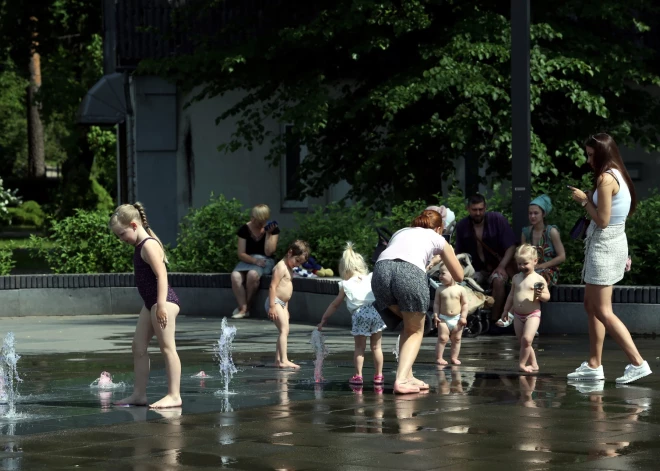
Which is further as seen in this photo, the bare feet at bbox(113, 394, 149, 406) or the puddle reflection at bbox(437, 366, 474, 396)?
the puddle reflection at bbox(437, 366, 474, 396)

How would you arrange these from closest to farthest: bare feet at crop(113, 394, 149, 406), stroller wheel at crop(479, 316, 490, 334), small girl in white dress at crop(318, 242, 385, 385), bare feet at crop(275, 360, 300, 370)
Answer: bare feet at crop(113, 394, 149, 406) → small girl in white dress at crop(318, 242, 385, 385) → bare feet at crop(275, 360, 300, 370) → stroller wheel at crop(479, 316, 490, 334)

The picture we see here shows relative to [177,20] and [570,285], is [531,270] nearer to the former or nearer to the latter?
[570,285]

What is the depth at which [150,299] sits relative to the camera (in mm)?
9805

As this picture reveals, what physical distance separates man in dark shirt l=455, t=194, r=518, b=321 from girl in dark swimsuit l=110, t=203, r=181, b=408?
6.32 metres

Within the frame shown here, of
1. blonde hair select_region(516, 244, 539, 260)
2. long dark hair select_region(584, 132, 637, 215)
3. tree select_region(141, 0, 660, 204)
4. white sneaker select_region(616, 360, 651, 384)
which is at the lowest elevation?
white sneaker select_region(616, 360, 651, 384)

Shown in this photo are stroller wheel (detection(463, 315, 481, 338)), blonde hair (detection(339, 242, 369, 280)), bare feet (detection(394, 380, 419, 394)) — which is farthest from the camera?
stroller wheel (detection(463, 315, 481, 338))

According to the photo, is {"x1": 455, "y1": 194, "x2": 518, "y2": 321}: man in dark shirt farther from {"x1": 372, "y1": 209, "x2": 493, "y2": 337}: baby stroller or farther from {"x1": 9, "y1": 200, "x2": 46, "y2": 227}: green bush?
{"x1": 9, "y1": 200, "x2": 46, "y2": 227}: green bush

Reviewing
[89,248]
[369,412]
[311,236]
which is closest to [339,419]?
[369,412]

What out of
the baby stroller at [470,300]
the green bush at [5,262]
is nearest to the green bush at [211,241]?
the green bush at [5,262]

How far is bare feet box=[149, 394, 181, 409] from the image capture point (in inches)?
377

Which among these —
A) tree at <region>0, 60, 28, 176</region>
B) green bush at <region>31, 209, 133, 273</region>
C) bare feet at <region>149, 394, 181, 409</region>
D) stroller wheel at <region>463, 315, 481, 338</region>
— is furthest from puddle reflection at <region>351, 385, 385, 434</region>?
tree at <region>0, 60, 28, 176</region>

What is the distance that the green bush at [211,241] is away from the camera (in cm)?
1984

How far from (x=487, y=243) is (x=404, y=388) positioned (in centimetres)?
573

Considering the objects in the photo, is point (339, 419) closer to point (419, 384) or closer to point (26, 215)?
point (419, 384)
